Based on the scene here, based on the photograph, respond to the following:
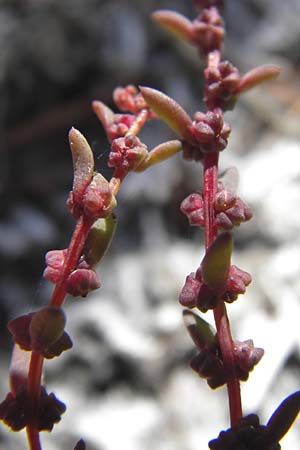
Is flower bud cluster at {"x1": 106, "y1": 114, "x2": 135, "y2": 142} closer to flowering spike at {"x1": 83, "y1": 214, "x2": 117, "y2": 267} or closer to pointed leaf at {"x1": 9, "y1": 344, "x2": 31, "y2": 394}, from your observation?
flowering spike at {"x1": 83, "y1": 214, "x2": 117, "y2": 267}

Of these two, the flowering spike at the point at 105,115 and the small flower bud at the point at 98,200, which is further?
the flowering spike at the point at 105,115

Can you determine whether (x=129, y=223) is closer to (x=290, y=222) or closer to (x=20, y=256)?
(x=20, y=256)

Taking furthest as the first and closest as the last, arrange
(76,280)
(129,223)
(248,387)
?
1. (129,223)
2. (248,387)
3. (76,280)

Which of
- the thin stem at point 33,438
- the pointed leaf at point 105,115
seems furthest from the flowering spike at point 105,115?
the thin stem at point 33,438

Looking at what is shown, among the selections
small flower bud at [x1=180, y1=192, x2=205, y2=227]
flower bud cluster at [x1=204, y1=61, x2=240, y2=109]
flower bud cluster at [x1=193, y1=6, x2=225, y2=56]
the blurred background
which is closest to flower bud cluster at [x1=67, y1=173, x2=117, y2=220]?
small flower bud at [x1=180, y1=192, x2=205, y2=227]

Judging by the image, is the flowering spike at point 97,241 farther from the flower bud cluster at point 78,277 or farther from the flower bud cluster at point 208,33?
the flower bud cluster at point 208,33

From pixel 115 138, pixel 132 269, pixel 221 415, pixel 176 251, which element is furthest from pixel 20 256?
pixel 115 138
